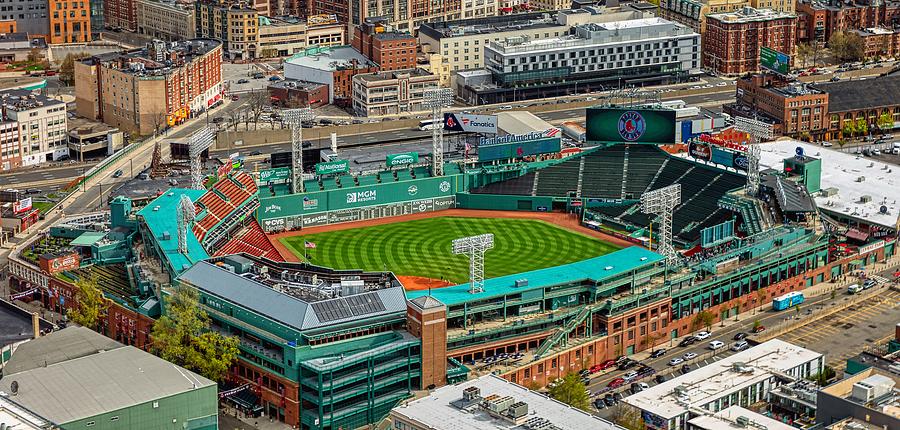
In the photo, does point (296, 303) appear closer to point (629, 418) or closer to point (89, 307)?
point (89, 307)

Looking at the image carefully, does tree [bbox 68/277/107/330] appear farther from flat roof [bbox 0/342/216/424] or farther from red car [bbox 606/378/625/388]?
red car [bbox 606/378/625/388]

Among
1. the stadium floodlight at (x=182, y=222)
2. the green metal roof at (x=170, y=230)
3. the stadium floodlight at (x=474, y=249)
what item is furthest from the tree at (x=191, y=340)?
the stadium floodlight at (x=474, y=249)

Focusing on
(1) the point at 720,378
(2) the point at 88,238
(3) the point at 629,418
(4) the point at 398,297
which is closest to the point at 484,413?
(3) the point at 629,418

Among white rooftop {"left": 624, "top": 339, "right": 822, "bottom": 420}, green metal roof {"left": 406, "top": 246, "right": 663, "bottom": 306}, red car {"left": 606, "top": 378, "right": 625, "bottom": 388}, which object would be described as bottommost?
red car {"left": 606, "top": 378, "right": 625, "bottom": 388}

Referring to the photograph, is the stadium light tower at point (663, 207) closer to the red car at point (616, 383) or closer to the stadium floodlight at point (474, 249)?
the red car at point (616, 383)

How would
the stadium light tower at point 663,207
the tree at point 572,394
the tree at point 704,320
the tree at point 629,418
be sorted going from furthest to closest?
the stadium light tower at point 663,207 → the tree at point 704,320 → the tree at point 572,394 → the tree at point 629,418

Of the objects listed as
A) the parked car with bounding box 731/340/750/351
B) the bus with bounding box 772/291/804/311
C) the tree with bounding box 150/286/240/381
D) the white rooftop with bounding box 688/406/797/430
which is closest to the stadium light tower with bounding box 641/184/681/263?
the parked car with bounding box 731/340/750/351
